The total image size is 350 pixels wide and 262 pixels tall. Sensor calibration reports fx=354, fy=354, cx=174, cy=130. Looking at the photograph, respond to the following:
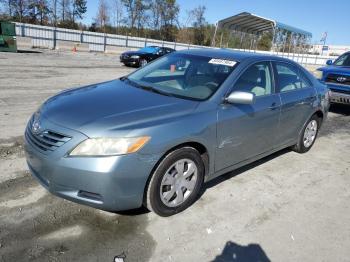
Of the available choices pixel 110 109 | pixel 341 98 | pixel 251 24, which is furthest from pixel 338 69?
pixel 251 24

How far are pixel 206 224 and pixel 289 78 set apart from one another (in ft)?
8.96

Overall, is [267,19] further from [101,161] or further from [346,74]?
[101,161]

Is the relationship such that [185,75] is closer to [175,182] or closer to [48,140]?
[175,182]

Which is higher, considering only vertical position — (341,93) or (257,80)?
(257,80)

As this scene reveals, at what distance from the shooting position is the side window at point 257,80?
4.22 metres

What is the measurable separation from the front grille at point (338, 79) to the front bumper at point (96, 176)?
310 inches

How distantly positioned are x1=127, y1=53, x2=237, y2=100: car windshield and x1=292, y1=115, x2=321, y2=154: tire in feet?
7.22

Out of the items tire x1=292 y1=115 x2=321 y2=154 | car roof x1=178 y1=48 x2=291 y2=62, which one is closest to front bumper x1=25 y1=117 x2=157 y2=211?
car roof x1=178 y1=48 x2=291 y2=62

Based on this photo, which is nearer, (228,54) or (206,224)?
(206,224)

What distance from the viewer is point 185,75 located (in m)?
4.45

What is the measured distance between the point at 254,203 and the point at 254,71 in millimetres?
1630

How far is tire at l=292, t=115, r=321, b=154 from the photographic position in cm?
578

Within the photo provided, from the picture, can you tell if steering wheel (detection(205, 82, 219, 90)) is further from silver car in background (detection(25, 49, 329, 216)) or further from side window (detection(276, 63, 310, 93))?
side window (detection(276, 63, 310, 93))

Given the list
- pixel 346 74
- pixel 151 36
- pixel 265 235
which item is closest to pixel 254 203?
pixel 265 235
